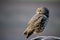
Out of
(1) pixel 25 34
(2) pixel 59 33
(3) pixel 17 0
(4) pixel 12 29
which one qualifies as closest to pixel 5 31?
(4) pixel 12 29

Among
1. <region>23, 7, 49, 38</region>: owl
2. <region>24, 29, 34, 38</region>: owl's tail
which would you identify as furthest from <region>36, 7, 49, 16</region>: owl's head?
<region>24, 29, 34, 38</region>: owl's tail

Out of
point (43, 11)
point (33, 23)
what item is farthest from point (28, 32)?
point (43, 11)

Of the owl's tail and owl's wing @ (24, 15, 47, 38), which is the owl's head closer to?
owl's wing @ (24, 15, 47, 38)

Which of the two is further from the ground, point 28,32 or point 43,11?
point 43,11

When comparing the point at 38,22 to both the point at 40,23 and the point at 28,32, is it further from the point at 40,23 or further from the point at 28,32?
the point at 28,32

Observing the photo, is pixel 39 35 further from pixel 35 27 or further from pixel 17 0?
pixel 17 0

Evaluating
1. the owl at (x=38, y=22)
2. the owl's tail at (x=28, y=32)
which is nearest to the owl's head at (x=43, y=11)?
the owl at (x=38, y=22)
